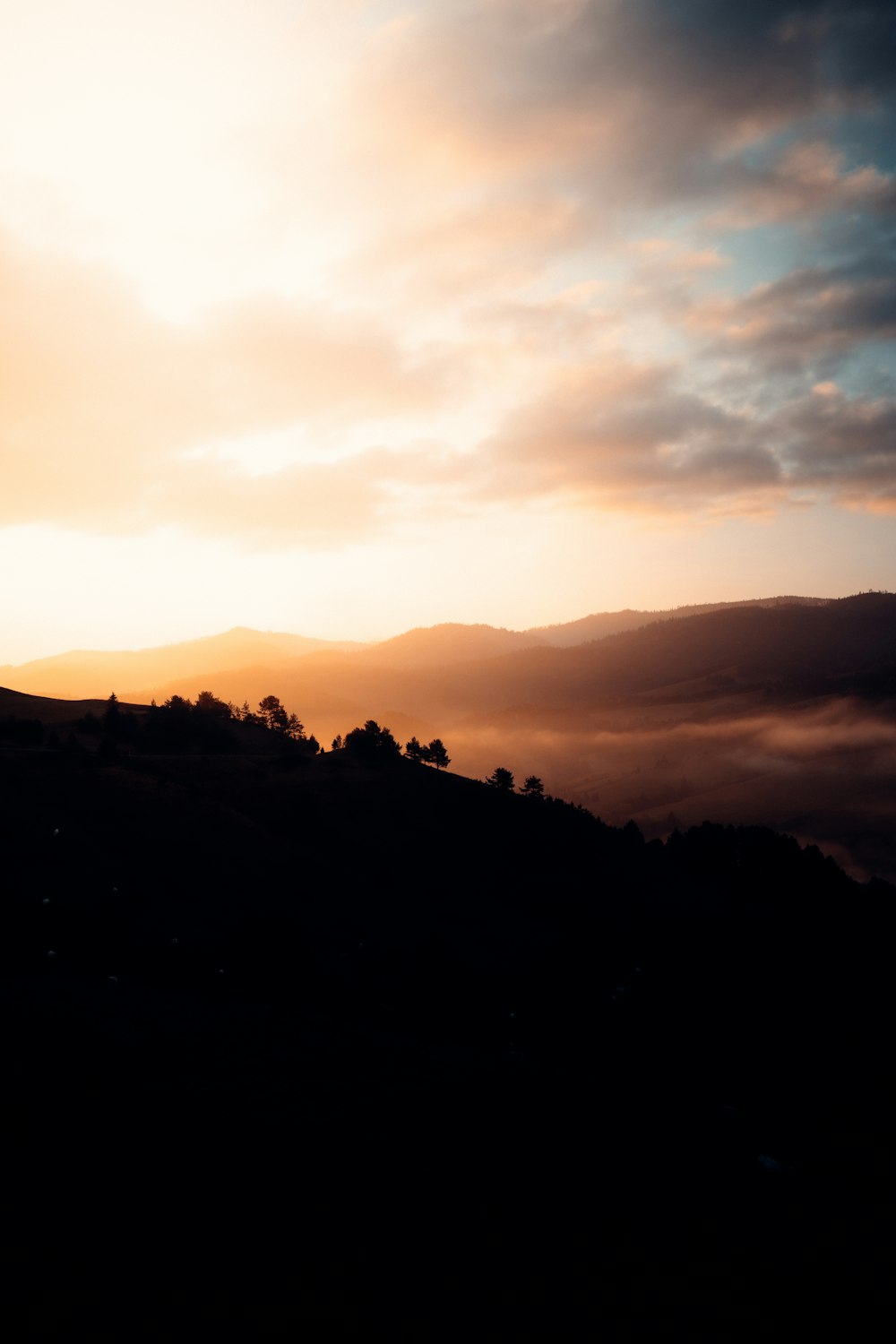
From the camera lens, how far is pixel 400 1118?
3362 cm

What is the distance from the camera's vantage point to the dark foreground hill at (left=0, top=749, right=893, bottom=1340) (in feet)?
72.2

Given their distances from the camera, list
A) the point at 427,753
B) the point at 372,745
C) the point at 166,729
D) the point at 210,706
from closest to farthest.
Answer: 1. the point at 166,729
2. the point at 372,745
3. the point at 427,753
4. the point at 210,706

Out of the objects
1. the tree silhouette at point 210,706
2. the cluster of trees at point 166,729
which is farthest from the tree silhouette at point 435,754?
the tree silhouette at point 210,706

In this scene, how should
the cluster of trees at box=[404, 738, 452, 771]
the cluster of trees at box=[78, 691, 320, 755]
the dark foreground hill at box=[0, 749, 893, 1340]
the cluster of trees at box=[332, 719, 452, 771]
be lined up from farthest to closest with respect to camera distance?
the cluster of trees at box=[404, 738, 452, 771] < the cluster of trees at box=[332, 719, 452, 771] < the cluster of trees at box=[78, 691, 320, 755] < the dark foreground hill at box=[0, 749, 893, 1340]

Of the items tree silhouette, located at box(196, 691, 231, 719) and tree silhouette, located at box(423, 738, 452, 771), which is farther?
tree silhouette, located at box(423, 738, 452, 771)

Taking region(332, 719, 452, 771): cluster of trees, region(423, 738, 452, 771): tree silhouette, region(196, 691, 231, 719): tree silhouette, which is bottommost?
region(423, 738, 452, 771): tree silhouette

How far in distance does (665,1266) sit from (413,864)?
322ft

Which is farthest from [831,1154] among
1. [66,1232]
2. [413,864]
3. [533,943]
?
[413,864]

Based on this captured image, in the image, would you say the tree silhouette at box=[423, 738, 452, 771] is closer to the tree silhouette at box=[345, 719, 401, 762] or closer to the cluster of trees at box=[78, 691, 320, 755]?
the tree silhouette at box=[345, 719, 401, 762]

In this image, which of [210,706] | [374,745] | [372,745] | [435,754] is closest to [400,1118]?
[374,745]

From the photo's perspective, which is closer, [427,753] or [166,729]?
[166,729]

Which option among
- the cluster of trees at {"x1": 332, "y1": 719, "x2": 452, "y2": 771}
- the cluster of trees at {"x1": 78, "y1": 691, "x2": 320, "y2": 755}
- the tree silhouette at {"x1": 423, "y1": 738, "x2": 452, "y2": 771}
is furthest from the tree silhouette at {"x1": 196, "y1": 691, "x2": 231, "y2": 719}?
the tree silhouette at {"x1": 423, "y1": 738, "x2": 452, "y2": 771}

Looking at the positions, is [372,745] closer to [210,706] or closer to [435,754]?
[435,754]

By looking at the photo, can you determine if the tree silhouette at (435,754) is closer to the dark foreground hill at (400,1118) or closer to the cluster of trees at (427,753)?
the cluster of trees at (427,753)
